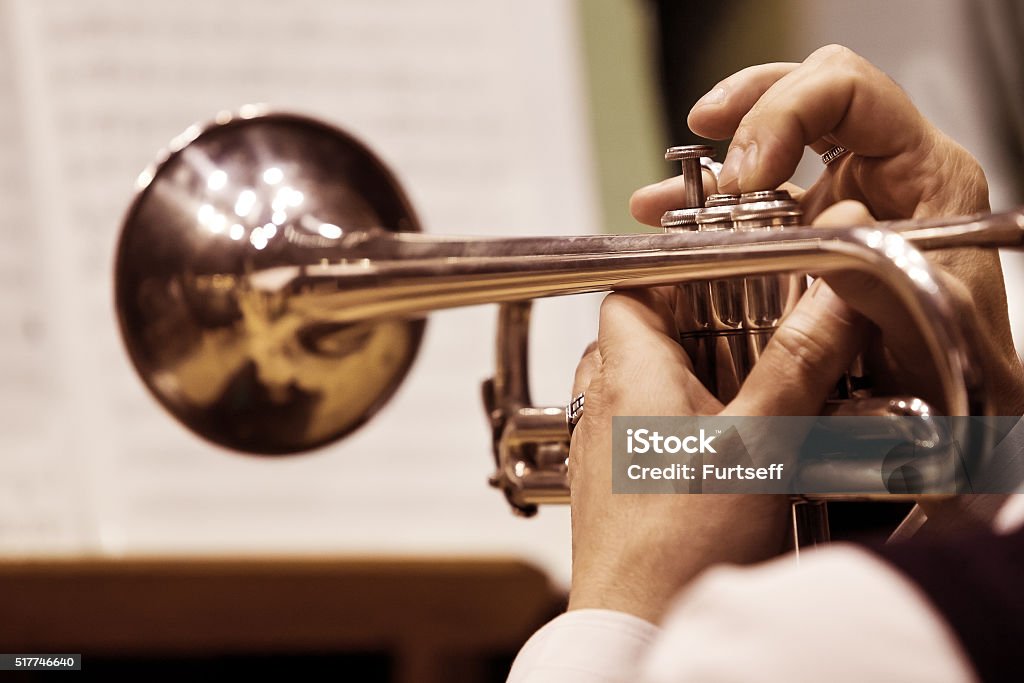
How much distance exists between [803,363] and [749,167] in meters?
0.14

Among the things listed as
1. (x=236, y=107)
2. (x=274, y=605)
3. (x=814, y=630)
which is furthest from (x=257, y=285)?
(x=236, y=107)

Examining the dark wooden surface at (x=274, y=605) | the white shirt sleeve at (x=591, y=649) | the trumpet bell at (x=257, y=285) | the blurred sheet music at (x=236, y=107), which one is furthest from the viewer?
the blurred sheet music at (x=236, y=107)

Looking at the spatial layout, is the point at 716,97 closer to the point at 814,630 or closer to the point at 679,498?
the point at 679,498

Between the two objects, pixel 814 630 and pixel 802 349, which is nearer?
pixel 814 630

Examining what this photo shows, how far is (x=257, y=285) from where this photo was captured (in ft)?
2.96

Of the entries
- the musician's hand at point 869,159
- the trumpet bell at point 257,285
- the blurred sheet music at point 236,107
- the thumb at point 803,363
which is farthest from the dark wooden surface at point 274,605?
the thumb at point 803,363

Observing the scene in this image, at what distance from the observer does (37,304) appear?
69.5 inches

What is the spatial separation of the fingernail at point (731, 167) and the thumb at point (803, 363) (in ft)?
0.37

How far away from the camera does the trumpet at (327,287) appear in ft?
2.17

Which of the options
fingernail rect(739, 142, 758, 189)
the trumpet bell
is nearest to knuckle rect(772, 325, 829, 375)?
fingernail rect(739, 142, 758, 189)

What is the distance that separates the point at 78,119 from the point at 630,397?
1.44m

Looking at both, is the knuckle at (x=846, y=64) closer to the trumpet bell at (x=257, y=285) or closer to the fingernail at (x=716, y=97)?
the fingernail at (x=716, y=97)

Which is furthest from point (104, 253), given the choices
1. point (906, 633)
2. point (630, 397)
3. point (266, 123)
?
point (906, 633)

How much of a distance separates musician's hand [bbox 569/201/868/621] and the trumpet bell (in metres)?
0.35
